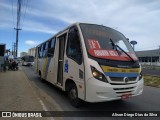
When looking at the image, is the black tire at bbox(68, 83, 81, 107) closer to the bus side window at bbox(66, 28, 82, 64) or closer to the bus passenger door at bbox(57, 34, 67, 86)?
the bus side window at bbox(66, 28, 82, 64)

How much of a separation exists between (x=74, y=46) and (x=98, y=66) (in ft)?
5.30

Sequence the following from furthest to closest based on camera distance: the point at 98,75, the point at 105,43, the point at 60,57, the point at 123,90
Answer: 1. the point at 60,57
2. the point at 105,43
3. the point at 123,90
4. the point at 98,75

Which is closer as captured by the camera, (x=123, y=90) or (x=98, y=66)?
(x=98, y=66)

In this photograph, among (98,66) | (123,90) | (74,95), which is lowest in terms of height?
(74,95)

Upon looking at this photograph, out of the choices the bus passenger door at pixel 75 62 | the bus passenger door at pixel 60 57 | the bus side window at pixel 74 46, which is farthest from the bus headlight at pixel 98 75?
the bus passenger door at pixel 60 57

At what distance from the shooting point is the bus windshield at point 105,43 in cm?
660

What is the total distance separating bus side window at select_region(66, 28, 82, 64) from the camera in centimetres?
697

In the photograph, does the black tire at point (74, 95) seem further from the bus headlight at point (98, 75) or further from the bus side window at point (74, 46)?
the bus headlight at point (98, 75)

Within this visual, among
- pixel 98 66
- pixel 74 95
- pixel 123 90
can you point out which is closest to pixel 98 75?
pixel 98 66

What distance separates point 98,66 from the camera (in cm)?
618

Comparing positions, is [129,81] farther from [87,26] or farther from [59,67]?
[59,67]

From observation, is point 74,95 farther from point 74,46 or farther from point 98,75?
point 74,46

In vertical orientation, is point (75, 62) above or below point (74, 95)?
above

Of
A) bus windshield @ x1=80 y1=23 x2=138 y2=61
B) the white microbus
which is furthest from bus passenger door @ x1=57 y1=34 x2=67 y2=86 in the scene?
bus windshield @ x1=80 y1=23 x2=138 y2=61
